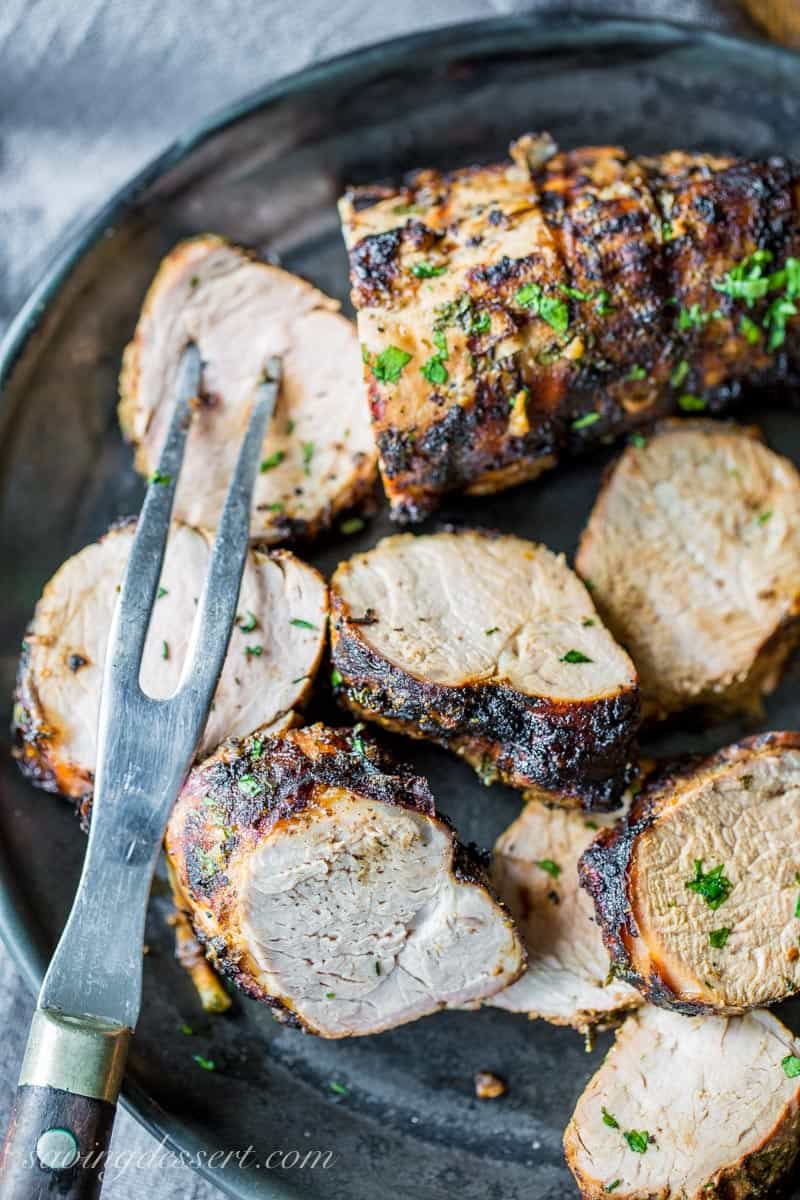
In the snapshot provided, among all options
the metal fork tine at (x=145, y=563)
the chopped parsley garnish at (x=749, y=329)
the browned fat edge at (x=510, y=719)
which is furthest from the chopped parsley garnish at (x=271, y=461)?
the chopped parsley garnish at (x=749, y=329)

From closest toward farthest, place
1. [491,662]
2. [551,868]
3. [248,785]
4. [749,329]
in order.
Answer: [248,785] → [491,662] → [749,329] → [551,868]

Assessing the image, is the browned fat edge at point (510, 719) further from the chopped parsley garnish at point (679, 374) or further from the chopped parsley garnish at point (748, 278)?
the chopped parsley garnish at point (748, 278)

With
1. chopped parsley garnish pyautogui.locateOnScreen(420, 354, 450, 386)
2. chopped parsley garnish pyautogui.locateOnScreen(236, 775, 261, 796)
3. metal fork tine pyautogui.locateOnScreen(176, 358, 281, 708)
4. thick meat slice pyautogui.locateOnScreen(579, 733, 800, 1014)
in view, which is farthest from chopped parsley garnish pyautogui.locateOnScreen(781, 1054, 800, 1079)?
chopped parsley garnish pyautogui.locateOnScreen(420, 354, 450, 386)

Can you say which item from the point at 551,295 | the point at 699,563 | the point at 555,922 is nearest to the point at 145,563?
the point at 551,295

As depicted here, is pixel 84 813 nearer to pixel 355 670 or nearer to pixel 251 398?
pixel 355 670

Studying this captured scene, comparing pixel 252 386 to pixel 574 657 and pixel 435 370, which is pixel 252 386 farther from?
pixel 574 657
